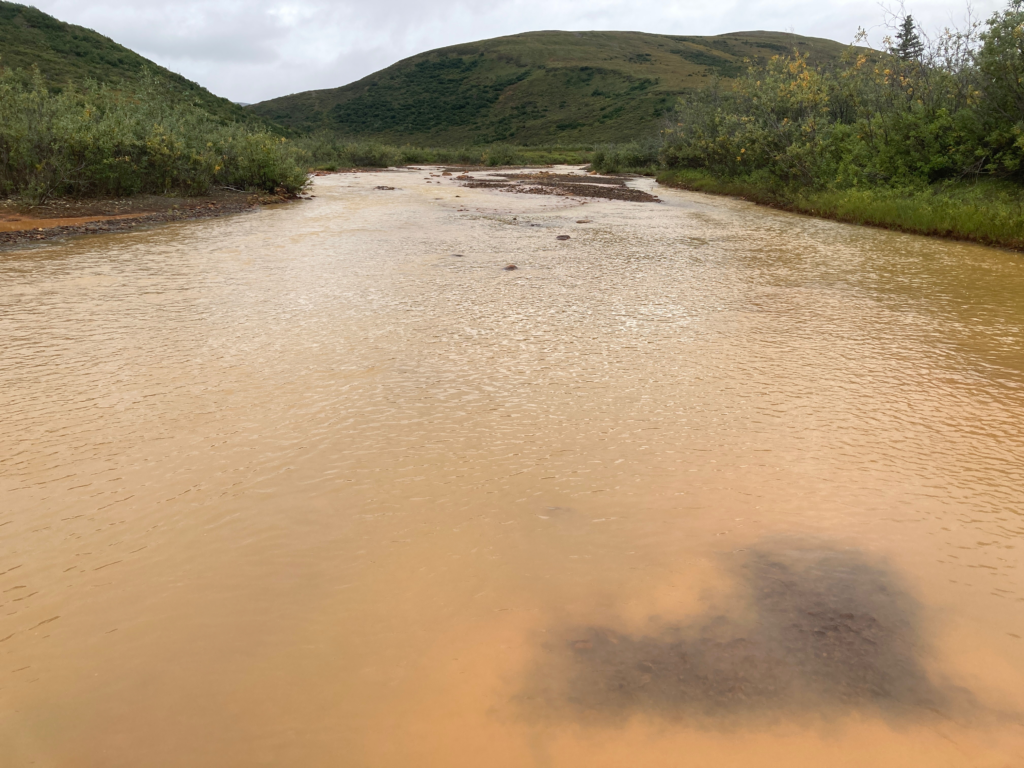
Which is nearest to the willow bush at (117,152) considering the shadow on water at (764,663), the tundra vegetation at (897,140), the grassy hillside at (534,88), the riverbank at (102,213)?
the riverbank at (102,213)

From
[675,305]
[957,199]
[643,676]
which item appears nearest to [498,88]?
[957,199]

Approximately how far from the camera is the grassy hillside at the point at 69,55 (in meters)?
34.6

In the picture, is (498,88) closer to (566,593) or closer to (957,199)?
(957,199)

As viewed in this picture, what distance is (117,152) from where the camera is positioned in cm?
1773

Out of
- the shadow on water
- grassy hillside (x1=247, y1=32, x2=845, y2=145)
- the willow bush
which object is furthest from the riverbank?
grassy hillside (x1=247, y1=32, x2=845, y2=145)

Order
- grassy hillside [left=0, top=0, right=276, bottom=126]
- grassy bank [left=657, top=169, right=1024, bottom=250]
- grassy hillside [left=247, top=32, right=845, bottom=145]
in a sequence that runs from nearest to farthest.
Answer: grassy bank [left=657, top=169, right=1024, bottom=250] → grassy hillside [left=0, top=0, right=276, bottom=126] → grassy hillside [left=247, top=32, right=845, bottom=145]

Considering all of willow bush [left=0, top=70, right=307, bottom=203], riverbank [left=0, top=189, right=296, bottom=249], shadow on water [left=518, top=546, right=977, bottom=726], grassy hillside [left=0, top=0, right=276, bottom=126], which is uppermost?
grassy hillside [left=0, top=0, right=276, bottom=126]

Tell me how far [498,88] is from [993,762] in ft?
356

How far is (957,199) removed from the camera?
14.9 metres

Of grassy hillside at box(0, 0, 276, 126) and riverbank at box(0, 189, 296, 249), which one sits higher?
grassy hillside at box(0, 0, 276, 126)

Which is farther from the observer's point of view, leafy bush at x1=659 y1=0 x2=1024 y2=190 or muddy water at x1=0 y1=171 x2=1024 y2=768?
leafy bush at x1=659 y1=0 x2=1024 y2=190

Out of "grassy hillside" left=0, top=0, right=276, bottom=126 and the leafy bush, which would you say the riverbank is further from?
"grassy hillside" left=0, top=0, right=276, bottom=126

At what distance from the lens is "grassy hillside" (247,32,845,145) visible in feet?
266

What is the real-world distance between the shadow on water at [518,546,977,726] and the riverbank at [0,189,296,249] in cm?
1375
